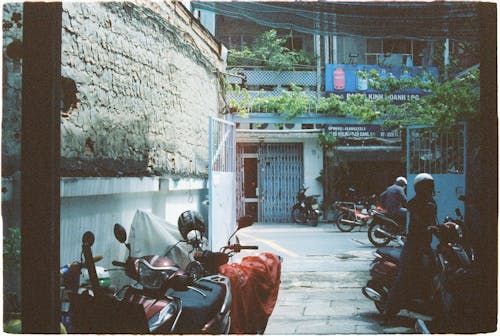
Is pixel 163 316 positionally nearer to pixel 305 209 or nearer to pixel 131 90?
pixel 131 90

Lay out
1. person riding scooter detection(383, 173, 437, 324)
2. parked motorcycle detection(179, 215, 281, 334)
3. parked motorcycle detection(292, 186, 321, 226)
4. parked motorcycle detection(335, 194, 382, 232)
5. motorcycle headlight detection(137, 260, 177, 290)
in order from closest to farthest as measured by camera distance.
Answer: motorcycle headlight detection(137, 260, 177, 290)
parked motorcycle detection(179, 215, 281, 334)
person riding scooter detection(383, 173, 437, 324)
parked motorcycle detection(335, 194, 382, 232)
parked motorcycle detection(292, 186, 321, 226)

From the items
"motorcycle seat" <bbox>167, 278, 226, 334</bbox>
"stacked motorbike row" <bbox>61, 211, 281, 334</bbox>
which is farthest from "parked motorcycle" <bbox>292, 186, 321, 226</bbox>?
"motorcycle seat" <bbox>167, 278, 226, 334</bbox>

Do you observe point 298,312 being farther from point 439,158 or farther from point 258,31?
point 258,31

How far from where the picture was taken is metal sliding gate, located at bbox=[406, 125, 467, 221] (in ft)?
26.8

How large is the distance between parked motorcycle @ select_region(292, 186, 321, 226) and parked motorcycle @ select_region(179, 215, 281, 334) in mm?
11265

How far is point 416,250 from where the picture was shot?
17.3 ft

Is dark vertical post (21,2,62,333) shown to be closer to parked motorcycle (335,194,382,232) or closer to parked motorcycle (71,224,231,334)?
parked motorcycle (71,224,231,334)

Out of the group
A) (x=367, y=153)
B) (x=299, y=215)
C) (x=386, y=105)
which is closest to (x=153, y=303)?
(x=386, y=105)

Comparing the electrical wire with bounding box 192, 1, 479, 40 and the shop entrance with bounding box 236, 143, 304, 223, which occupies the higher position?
the electrical wire with bounding box 192, 1, 479, 40

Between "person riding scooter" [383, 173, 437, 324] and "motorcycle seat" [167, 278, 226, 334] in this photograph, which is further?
"person riding scooter" [383, 173, 437, 324]

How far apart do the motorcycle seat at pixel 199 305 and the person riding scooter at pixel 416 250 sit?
7.57ft

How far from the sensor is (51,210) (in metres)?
2.54

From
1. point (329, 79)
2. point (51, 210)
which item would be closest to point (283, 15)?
point (51, 210)

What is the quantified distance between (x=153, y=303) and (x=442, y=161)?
22.4 feet
